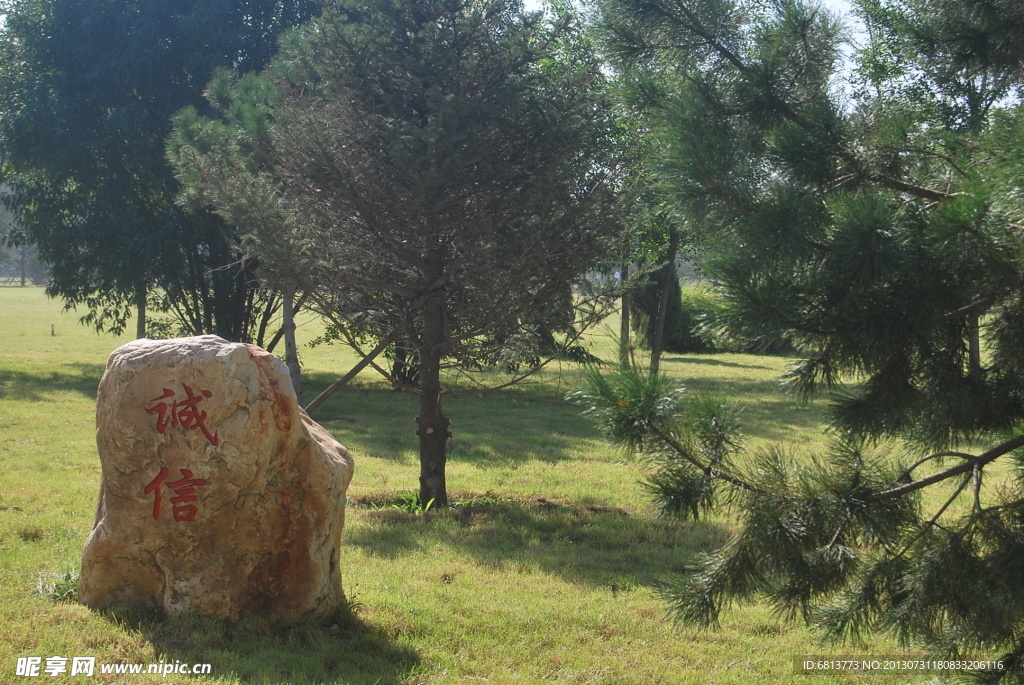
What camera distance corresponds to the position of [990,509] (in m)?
3.01

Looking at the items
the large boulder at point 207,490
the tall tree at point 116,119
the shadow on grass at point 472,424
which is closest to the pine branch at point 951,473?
the large boulder at point 207,490

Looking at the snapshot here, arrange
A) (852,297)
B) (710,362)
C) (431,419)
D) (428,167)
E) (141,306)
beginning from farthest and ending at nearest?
(710,362)
(141,306)
(431,419)
(428,167)
(852,297)

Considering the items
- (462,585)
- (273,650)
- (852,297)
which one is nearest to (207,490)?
(273,650)

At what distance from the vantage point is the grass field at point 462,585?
421 cm

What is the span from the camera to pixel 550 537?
721 centimetres

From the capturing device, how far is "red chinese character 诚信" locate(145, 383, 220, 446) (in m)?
4.23

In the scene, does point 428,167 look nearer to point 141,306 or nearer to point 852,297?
point 852,297

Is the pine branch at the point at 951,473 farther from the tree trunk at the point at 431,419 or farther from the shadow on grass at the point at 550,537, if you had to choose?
the tree trunk at the point at 431,419

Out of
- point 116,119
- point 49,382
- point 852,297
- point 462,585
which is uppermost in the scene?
point 116,119

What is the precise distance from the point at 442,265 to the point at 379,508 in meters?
2.45

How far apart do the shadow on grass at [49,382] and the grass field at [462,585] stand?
1.68m

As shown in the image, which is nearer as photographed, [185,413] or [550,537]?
[185,413]

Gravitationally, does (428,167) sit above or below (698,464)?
above

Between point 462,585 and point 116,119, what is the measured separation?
12.4 metres
